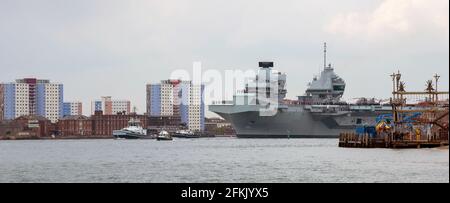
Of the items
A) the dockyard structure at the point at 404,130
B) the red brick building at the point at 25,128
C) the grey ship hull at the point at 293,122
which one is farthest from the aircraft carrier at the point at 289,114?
the red brick building at the point at 25,128

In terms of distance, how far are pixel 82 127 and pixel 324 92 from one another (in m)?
75.0

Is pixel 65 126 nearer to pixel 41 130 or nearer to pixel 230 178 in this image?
pixel 41 130

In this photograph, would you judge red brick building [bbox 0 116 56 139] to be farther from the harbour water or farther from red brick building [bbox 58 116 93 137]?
the harbour water

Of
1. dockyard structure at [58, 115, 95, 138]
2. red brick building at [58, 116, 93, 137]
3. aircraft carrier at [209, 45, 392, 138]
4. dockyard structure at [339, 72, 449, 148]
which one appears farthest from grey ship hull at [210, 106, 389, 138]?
red brick building at [58, 116, 93, 137]

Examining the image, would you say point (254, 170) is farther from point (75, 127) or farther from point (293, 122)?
point (75, 127)

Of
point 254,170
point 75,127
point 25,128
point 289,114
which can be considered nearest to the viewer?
point 254,170

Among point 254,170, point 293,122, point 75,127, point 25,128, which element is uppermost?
point 293,122

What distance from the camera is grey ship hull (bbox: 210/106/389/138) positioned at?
114250mm

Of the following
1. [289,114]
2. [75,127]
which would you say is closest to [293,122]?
[289,114]

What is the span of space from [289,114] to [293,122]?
4.92 feet

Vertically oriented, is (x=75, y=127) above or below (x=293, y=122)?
below

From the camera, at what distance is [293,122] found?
115 m
